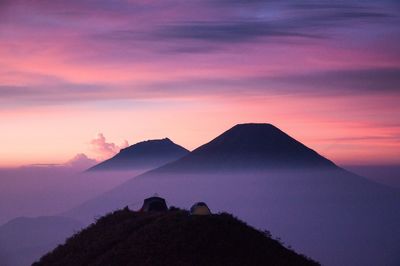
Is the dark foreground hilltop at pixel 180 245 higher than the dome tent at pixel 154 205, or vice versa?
the dome tent at pixel 154 205

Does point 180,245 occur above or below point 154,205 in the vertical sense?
below

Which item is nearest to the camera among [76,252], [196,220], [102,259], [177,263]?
[177,263]

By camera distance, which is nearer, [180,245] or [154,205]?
[180,245]

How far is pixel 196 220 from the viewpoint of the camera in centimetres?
5716

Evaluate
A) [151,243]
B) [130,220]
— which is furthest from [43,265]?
[151,243]

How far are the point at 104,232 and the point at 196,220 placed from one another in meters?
11.8

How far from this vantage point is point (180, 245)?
2080 inches

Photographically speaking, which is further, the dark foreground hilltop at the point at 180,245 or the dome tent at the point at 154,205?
the dome tent at the point at 154,205

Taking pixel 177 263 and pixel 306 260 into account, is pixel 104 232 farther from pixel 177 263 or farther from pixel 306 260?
pixel 306 260

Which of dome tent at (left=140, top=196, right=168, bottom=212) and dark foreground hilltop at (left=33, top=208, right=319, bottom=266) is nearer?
dark foreground hilltop at (left=33, top=208, right=319, bottom=266)

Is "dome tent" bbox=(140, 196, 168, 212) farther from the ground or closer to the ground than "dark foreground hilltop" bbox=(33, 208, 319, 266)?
farther from the ground

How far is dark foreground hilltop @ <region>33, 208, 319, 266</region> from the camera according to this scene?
51.6 m

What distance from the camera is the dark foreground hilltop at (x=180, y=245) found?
51625 mm

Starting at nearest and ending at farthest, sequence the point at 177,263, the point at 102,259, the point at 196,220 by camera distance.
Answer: the point at 177,263 < the point at 102,259 < the point at 196,220
